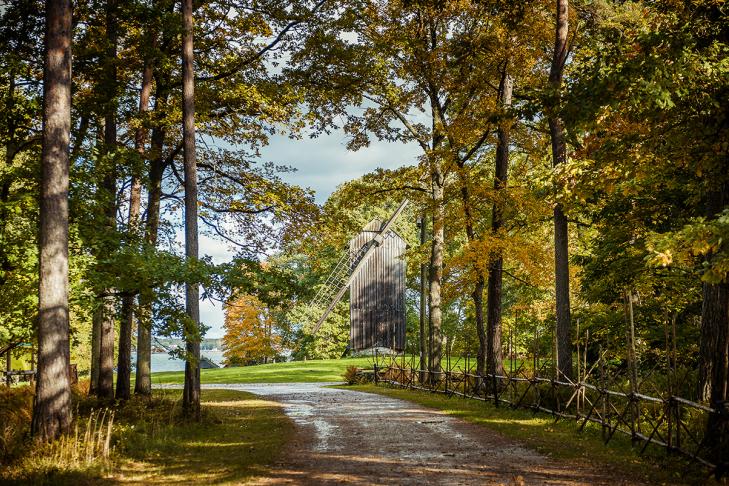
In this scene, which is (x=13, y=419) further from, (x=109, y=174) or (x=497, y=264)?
(x=497, y=264)

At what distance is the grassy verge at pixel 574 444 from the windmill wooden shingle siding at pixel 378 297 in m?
23.0

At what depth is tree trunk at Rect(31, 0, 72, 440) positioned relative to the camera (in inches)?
400

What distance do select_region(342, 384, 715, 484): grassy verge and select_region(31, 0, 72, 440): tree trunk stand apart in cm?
780

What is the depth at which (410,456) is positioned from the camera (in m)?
9.70

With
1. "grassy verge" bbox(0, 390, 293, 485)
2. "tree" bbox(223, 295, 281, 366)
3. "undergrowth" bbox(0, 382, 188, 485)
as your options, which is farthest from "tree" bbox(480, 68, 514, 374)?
"tree" bbox(223, 295, 281, 366)

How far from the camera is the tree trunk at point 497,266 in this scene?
1922 cm

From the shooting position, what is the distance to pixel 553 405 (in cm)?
1377

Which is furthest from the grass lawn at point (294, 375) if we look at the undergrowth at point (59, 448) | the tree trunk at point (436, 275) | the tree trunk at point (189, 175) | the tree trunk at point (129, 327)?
the undergrowth at point (59, 448)

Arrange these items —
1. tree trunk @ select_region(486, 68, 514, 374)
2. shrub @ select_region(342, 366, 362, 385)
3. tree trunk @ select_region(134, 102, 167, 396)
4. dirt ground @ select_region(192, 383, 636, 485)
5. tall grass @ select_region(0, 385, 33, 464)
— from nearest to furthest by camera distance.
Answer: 1. dirt ground @ select_region(192, 383, 636, 485)
2. tall grass @ select_region(0, 385, 33, 464)
3. tree trunk @ select_region(134, 102, 167, 396)
4. tree trunk @ select_region(486, 68, 514, 374)
5. shrub @ select_region(342, 366, 362, 385)

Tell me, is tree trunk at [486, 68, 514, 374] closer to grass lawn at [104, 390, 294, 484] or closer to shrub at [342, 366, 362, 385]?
grass lawn at [104, 390, 294, 484]

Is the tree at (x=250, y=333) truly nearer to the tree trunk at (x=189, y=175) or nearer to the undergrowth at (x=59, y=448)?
the tree trunk at (x=189, y=175)

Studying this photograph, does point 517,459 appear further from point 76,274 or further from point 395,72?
point 395,72

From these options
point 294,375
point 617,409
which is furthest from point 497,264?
point 294,375

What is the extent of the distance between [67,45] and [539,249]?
14.1 metres
